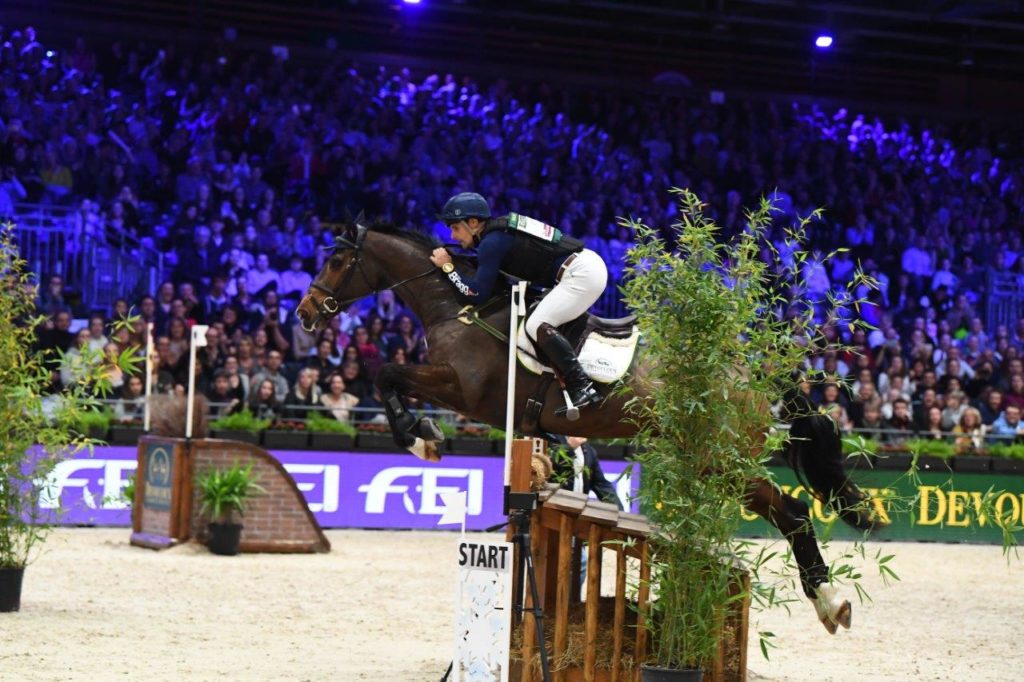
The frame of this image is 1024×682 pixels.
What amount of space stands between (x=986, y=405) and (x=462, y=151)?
855cm

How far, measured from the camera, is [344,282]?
7.67 meters

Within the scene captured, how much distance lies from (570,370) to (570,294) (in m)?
0.46

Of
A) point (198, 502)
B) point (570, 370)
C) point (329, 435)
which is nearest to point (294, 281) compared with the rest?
point (329, 435)

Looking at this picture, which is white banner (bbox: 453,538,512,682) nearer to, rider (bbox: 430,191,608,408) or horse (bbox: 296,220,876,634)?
horse (bbox: 296,220,876,634)

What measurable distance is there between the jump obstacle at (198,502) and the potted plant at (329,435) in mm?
1508

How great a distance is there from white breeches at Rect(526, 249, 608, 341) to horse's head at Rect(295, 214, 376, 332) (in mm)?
1127

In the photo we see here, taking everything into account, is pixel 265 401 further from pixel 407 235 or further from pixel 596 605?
pixel 596 605

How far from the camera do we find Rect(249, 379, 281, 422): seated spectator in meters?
14.0

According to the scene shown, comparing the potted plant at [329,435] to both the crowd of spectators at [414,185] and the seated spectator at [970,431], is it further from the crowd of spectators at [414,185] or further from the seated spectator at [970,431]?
the seated spectator at [970,431]

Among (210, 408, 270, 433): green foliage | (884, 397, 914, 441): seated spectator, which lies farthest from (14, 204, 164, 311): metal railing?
(884, 397, 914, 441): seated spectator

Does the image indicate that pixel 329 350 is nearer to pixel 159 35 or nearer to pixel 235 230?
pixel 235 230

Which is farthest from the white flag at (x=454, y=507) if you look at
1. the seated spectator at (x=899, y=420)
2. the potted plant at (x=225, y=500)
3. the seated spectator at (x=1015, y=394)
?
the seated spectator at (x=1015, y=394)

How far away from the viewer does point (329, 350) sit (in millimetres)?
15000

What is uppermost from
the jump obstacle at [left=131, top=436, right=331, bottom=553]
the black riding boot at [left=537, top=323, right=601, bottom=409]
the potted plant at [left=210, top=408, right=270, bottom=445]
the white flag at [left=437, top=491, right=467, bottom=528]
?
the black riding boot at [left=537, top=323, right=601, bottom=409]
